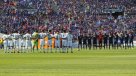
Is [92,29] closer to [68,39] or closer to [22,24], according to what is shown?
[22,24]

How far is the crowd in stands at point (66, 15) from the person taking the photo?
84.2 metres

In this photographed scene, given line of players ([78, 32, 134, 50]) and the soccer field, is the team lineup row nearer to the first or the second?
line of players ([78, 32, 134, 50])

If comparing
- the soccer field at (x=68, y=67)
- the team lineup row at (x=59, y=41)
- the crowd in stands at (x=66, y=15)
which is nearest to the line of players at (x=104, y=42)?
the team lineup row at (x=59, y=41)

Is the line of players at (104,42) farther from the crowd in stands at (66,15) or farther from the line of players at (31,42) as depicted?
the crowd in stands at (66,15)

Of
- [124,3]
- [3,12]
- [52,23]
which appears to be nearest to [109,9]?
[124,3]

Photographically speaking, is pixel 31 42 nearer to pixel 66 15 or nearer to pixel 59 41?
pixel 59 41

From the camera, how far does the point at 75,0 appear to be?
9044 cm

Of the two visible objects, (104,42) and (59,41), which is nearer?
(59,41)

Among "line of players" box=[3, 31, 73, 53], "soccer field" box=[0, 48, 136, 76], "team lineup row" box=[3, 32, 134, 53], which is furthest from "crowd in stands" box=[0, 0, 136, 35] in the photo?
"soccer field" box=[0, 48, 136, 76]

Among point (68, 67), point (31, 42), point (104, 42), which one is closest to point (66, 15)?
point (104, 42)

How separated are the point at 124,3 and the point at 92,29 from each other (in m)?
9.03

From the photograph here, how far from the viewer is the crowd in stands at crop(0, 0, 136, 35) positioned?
84.2 meters

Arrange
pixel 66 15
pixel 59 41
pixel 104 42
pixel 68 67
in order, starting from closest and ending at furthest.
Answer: pixel 68 67 < pixel 59 41 < pixel 104 42 < pixel 66 15

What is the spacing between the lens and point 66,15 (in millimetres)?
86750
